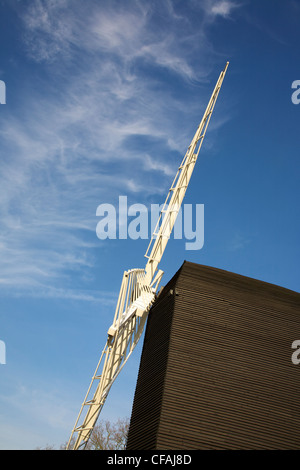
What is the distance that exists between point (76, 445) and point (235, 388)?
950cm

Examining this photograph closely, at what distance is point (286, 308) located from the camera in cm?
2194

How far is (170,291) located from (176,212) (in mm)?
6546

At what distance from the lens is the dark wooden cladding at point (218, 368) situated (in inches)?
701

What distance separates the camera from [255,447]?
58.1 ft

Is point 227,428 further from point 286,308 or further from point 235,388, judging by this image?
point 286,308

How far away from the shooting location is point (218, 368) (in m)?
19.3

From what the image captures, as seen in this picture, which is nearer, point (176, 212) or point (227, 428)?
point (227, 428)

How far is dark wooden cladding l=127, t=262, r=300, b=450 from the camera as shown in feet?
58.4
